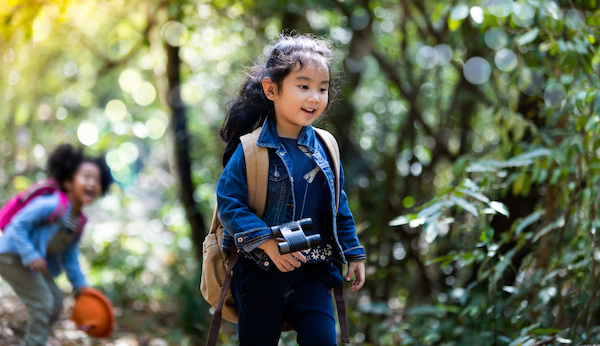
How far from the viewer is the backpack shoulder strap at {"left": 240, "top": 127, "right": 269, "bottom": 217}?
6.55ft

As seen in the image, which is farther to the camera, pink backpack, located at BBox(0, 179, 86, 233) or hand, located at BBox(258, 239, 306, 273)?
pink backpack, located at BBox(0, 179, 86, 233)

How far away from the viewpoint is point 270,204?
80.4 inches

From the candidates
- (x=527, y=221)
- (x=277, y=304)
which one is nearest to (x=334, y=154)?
(x=277, y=304)

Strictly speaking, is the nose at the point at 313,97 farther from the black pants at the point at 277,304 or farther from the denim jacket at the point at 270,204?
the black pants at the point at 277,304

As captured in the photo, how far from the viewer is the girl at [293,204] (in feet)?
6.61

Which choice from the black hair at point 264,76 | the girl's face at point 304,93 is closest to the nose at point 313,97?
the girl's face at point 304,93

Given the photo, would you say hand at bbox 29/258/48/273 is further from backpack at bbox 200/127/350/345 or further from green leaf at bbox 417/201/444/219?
green leaf at bbox 417/201/444/219

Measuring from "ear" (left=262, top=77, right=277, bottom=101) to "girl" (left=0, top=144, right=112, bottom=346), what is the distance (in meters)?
2.22

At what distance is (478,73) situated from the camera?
521 cm

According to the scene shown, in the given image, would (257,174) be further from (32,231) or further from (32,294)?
(32,294)

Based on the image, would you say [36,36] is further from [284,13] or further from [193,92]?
[284,13]

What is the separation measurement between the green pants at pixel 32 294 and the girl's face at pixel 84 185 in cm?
56

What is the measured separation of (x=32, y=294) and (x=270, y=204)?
97.7 inches

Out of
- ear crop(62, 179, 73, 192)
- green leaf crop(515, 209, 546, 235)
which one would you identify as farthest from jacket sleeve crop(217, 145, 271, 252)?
ear crop(62, 179, 73, 192)
